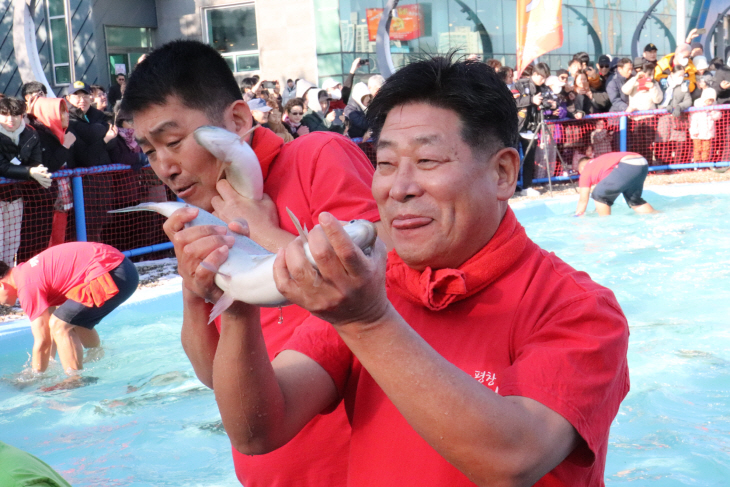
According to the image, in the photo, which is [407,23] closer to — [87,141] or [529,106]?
[529,106]

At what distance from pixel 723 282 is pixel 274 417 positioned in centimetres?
789

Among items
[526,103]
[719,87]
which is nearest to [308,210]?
[526,103]

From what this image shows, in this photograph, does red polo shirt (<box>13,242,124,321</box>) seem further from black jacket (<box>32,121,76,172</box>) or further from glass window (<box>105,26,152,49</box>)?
glass window (<box>105,26,152,49</box>)

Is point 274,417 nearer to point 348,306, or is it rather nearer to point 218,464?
point 348,306

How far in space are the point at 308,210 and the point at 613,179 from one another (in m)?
8.91

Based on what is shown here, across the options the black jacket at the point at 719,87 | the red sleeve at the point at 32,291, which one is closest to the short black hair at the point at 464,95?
the red sleeve at the point at 32,291

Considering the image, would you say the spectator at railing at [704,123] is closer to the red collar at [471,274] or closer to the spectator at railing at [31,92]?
the spectator at railing at [31,92]

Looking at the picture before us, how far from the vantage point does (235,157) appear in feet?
Answer: 5.99

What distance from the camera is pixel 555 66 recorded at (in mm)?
25750

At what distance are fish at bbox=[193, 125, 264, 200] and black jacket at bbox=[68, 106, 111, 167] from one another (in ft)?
22.2

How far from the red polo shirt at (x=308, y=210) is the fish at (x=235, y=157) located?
18 centimetres

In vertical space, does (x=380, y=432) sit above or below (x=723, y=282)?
above

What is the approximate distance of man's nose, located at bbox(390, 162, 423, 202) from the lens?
1564 mm

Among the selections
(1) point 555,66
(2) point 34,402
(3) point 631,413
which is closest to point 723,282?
(3) point 631,413
